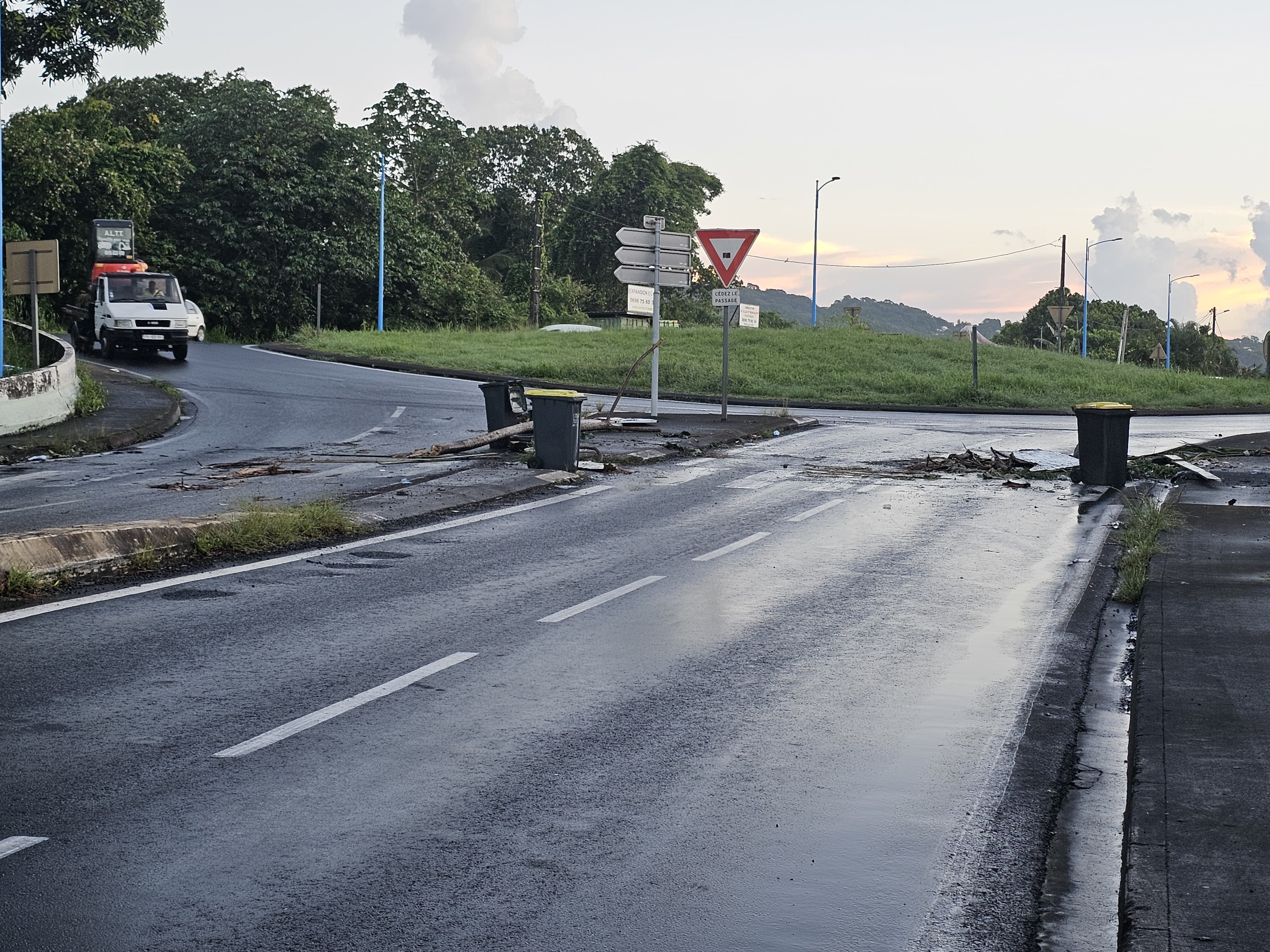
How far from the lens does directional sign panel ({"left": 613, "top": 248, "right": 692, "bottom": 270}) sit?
76.7ft

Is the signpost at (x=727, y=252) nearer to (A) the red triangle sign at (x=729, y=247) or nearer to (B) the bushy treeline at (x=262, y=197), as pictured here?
(A) the red triangle sign at (x=729, y=247)

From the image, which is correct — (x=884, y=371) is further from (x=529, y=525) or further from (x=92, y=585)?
(x=92, y=585)

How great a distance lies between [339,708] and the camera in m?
6.58

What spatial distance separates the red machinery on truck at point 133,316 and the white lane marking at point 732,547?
27.0m

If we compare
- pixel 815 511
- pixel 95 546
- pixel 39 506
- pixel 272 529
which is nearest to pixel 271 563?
pixel 272 529

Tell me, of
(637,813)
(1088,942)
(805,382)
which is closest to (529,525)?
(637,813)

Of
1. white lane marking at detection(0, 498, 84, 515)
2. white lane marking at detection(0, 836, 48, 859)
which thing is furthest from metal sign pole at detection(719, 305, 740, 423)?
white lane marking at detection(0, 836, 48, 859)

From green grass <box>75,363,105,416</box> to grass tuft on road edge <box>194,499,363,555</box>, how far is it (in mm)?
12028

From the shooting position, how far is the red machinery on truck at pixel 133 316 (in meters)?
36.4

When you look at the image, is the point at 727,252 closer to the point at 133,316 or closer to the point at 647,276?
the point at 647,276

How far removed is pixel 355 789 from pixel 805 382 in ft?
110

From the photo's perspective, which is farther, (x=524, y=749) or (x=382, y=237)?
(x=382, y=237)

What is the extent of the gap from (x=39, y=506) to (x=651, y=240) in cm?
1224

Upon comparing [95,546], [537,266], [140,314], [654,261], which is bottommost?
[95,546]
